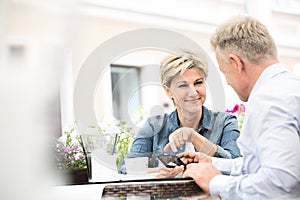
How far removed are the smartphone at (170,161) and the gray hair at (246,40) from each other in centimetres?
35

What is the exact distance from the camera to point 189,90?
1.45m

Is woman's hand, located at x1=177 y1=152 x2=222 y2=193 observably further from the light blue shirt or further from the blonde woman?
the blonde woman

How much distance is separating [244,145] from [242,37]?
31 centimetres

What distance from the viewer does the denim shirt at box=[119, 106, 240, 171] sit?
138 centimetres

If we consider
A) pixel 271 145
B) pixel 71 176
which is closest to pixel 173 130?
pixel 271 145

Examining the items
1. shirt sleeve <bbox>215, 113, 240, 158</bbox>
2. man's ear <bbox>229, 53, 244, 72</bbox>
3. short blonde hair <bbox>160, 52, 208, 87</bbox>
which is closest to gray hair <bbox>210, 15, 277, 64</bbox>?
man's ear <bbox>229, 53, 244, 72</bbox>

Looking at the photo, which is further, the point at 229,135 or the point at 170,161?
the point at 229,135

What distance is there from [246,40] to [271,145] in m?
0.35

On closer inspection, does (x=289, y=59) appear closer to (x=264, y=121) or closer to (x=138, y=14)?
(x=138, y=14)

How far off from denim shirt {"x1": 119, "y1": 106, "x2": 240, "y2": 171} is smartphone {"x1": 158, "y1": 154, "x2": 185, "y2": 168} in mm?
48

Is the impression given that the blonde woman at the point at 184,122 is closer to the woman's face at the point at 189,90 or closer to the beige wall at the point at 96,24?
the woman's face at the point at 189,90

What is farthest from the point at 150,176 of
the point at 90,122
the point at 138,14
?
the point at 138,14

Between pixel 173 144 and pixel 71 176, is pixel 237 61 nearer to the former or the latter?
pixel 173 144

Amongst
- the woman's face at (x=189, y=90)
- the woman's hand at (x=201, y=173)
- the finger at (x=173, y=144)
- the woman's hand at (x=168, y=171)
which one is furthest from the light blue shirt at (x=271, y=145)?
the woman's face at (x=189, y=90)
